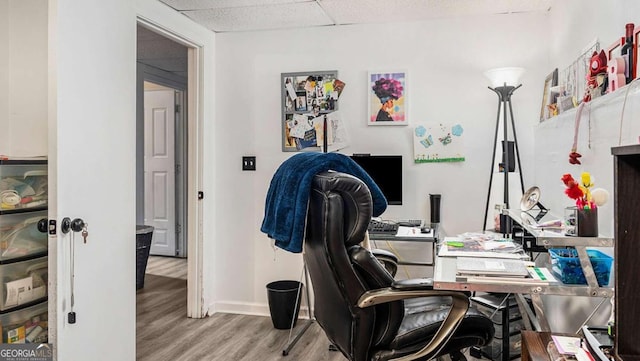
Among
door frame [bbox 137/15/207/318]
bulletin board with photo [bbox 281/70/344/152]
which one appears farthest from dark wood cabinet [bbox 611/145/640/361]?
door frame [bbox 137/15/207/318]

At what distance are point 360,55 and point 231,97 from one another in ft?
3.39

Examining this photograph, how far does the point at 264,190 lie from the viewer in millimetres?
3791

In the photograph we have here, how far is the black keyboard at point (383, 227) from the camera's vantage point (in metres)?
3.13

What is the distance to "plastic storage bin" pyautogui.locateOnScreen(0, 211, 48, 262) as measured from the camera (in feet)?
7.23

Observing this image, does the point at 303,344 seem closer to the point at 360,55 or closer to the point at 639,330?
the point at 360,55

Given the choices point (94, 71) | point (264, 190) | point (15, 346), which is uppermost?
point (94, 71)

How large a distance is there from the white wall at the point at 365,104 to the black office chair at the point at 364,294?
5.58 feet

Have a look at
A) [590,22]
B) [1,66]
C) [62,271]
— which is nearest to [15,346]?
[62,271]

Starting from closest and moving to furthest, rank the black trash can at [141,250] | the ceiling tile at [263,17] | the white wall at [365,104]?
1. the ceiling tile at [263,17]
2. the white wall at [365,104]
3. the black trash can at [141,250]

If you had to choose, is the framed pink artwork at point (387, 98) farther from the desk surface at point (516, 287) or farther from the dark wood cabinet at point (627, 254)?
the dark wood cabinet at point (627, 254)

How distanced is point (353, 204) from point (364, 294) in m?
0.33

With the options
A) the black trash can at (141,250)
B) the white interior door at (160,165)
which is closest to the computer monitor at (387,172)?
the black trash can at (141,250)

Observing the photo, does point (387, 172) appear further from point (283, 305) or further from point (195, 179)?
point (195, 179)

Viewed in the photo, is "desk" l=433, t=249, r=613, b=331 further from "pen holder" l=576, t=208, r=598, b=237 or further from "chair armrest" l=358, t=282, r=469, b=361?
"pen holder" l=576, t=208, r=598, b=237
